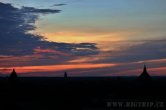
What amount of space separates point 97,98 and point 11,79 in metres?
8.17

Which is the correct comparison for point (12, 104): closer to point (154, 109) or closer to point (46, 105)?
point (46, 105)

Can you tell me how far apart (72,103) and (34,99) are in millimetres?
6724

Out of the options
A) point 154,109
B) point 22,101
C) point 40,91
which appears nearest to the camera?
point 154,109

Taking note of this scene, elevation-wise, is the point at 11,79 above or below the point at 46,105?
above

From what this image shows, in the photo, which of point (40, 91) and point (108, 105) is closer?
point (108, 105)

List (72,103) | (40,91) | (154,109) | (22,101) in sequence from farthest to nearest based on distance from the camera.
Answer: (40,91) → (22,101) → (154,109) → (72,103)

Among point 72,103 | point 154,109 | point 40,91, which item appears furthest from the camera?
point 40,91

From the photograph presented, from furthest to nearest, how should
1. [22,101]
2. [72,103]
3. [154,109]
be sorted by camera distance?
[22,101] < [154,109] < [72,103]

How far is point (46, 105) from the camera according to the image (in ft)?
116

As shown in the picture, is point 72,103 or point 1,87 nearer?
point 72,103

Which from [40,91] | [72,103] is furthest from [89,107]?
[40,91]

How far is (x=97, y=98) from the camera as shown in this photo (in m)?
37.8

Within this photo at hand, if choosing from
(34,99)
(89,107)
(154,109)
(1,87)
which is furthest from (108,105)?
(1,87)

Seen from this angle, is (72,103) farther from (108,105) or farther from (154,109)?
(154,109)
